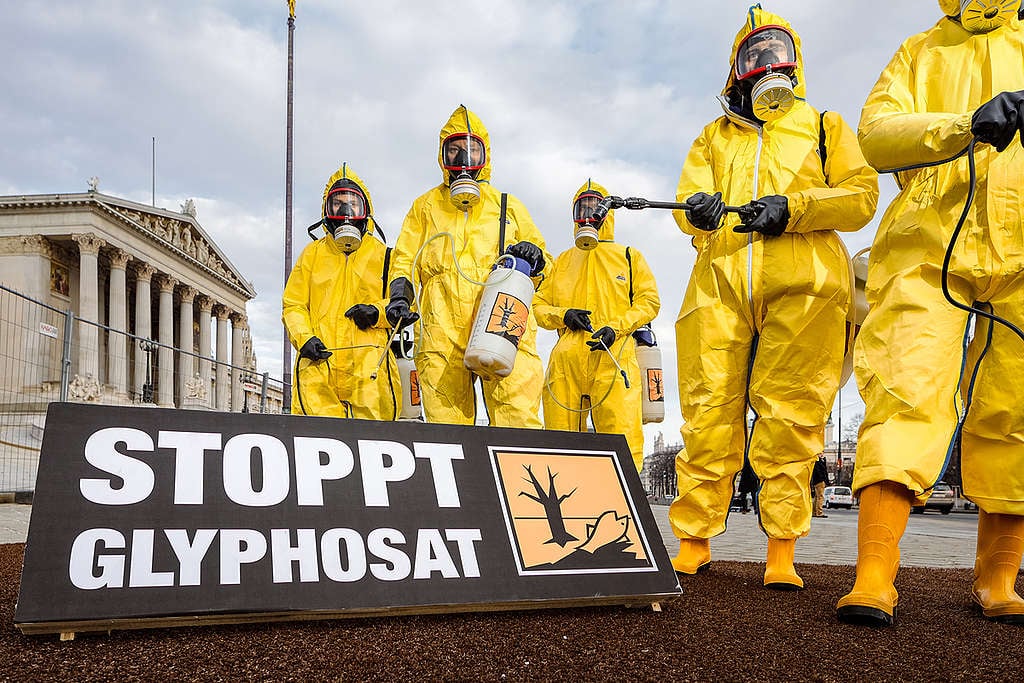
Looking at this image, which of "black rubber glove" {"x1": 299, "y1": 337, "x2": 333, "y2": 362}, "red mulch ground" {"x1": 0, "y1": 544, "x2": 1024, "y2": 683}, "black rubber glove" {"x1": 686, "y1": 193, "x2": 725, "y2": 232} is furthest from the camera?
"black rubber glove" {"x1": 299, "y1": 337, "x2": 333, "y2": 362}

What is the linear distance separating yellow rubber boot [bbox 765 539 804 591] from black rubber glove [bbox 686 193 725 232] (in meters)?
1.30

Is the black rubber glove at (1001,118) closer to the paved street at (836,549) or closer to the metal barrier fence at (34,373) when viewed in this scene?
the paved street at (836,549)

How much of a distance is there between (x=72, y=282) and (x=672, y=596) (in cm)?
3832

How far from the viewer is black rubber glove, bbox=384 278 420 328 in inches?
179

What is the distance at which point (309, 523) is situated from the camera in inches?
79.2

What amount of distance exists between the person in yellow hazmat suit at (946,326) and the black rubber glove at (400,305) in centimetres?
277

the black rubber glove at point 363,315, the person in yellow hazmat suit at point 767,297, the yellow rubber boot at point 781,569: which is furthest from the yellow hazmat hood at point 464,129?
the yellow rubber boot at point 781,569

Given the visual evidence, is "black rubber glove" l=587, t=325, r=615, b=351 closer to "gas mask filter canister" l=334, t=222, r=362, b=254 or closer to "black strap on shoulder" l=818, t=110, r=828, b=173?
"gas mask filter canister" l=334, t=222, r=362, b=254

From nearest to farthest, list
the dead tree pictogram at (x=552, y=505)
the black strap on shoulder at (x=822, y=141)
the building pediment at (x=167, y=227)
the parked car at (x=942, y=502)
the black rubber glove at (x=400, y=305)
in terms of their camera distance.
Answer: the dead tree pictogram at (x=552, y=505) < the black strap on shoulder at (x=822, y=141) < the black rubber glove at (x=400, y=305) < the parked car at (x=942, y=502) < the building pediment at (x=167, y=227)

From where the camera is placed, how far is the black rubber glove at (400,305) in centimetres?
454

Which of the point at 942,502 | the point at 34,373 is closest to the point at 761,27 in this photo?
the point at 34,373

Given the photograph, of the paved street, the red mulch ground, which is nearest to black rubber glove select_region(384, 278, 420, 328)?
the paved street

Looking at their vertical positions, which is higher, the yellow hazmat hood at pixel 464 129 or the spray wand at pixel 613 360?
the yellow hazmat hood at pixel 464 129

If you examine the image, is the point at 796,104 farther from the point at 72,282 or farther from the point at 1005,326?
the point at 72,282
